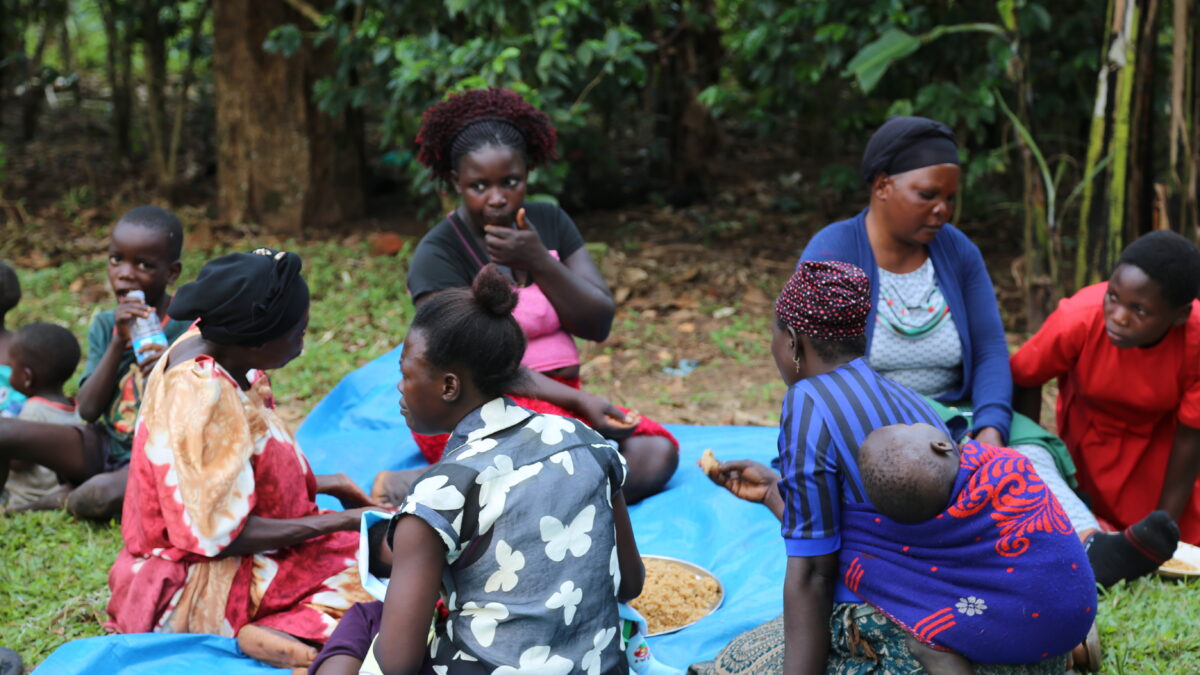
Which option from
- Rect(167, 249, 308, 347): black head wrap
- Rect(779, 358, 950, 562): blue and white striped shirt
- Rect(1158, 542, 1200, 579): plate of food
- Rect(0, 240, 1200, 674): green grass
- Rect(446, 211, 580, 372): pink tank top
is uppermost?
Rect(167, 249, 308, 347): black head wrap

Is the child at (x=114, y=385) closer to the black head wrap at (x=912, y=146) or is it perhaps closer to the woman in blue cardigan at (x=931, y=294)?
the woman in blue cardigan at (x=931, y=294)

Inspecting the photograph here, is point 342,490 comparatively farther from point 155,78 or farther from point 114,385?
point 155,78

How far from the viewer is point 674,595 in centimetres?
309

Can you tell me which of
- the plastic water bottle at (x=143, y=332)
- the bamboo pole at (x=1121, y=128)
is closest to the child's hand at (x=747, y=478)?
the plastic water bottle at (x=143, y=332)

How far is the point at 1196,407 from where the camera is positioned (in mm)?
3381

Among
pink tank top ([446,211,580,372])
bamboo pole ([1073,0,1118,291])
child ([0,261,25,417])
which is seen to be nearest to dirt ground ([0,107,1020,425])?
bamboo pole ([1073,0,1118,291])

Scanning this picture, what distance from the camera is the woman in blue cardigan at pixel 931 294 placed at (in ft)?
11.2

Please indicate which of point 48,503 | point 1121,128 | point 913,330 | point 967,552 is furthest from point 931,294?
point 48,503

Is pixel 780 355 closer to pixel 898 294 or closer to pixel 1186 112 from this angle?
pixel 898 294

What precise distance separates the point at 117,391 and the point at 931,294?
2920mm

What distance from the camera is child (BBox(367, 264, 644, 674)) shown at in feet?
6.75

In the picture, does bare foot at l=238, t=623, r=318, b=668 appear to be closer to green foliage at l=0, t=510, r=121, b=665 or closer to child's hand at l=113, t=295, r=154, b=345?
green foliage at l=0, t=510, r=121, b=665

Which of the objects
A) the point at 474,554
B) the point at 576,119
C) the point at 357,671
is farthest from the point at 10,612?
the point at 576,119

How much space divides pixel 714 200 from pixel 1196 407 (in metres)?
5.42
